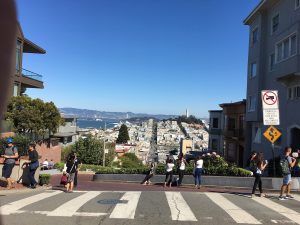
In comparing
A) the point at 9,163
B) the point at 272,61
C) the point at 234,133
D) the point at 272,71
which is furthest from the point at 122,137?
the point at 9,163

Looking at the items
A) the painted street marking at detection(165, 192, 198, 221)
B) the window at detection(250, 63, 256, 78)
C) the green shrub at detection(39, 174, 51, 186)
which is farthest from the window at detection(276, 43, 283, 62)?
the green shrub at detection(39, 174, 51, 186)

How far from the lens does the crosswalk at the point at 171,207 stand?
1078cm

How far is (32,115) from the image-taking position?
38469 mm

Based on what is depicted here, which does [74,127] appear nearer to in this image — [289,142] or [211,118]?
[211,118]

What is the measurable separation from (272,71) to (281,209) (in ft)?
72.6

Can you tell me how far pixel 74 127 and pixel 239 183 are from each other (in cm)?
5728

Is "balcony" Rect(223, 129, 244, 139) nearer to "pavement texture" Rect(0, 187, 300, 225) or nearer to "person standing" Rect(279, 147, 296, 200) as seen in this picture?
"person standing" Rect(279, 147, 296, 200)

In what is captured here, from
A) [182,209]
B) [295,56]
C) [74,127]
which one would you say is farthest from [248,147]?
[74,127]

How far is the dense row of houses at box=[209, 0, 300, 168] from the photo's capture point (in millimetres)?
28250

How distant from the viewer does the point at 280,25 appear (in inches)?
1266

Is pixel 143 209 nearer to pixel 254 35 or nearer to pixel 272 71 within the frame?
pixel 272 71

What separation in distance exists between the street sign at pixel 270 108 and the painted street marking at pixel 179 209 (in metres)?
3.97

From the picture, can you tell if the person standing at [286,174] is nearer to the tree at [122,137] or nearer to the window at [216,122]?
the window at [216,122]

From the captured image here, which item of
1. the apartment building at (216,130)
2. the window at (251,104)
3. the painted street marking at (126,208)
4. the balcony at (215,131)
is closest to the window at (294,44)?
the window at (251,104)
